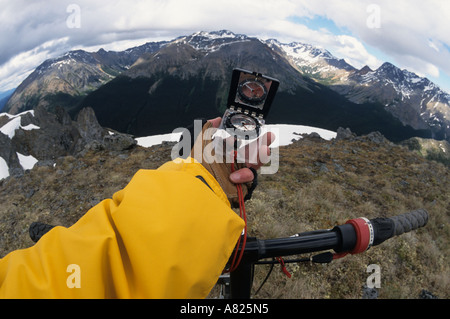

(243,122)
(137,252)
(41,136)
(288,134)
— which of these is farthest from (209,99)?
(137,252)

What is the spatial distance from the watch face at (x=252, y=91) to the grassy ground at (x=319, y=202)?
2987 millimetres

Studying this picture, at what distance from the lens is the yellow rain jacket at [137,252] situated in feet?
3.47

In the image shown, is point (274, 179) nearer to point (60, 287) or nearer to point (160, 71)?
point (60, 287)

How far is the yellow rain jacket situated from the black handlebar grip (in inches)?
40.0

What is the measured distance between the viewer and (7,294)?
1.01m

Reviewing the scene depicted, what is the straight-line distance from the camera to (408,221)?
1511mm

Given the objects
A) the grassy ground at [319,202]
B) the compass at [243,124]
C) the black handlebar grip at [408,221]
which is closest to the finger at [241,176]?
the compass at [243,124]

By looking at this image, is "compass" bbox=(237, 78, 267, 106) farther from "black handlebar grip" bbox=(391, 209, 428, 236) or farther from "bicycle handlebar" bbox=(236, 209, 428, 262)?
"black handlebar grip" bbox=(391, 209, 428, 236)

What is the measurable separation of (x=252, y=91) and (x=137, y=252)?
5.04 feet

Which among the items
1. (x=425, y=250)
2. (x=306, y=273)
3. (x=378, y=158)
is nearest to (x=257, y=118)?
(x=306, y=273)

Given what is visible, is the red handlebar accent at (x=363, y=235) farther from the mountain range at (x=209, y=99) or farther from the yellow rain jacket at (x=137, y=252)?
the mountain range at (x=209, y=99)

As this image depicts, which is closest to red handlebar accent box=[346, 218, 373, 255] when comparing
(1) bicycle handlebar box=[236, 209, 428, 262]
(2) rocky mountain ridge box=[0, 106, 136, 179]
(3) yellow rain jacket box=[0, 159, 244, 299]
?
(1) bicycle handlebar box=[236, 209, 428, 262]

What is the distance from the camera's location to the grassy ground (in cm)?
397
